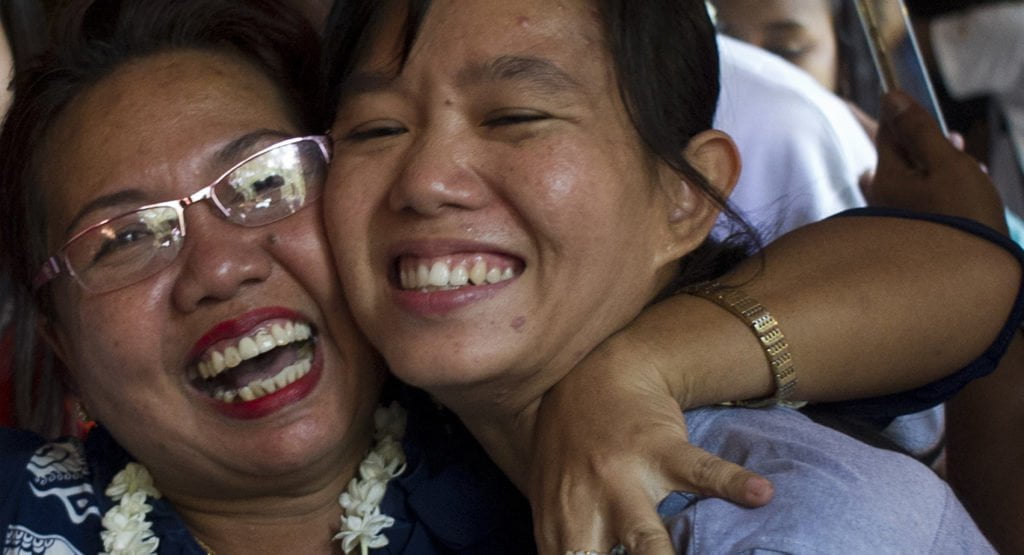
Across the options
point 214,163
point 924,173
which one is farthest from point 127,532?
point 924,173

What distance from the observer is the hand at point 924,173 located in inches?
76.7

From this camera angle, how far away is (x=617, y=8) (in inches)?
60.2

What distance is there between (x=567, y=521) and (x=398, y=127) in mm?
546

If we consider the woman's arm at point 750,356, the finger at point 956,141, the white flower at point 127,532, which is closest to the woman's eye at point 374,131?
the woman's arm at point 750,356

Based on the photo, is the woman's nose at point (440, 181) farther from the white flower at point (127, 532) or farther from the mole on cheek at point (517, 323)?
the white flower at point (127, 532)

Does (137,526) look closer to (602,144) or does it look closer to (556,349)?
(556,349)

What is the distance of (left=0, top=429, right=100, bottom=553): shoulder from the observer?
169 centimetres

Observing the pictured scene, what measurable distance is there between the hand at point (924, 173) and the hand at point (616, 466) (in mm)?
773

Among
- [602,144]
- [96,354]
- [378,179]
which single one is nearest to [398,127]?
[378,179]

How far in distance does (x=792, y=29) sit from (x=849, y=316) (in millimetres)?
1753

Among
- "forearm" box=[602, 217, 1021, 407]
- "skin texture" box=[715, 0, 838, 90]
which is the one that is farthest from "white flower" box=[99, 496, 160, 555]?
"skin texture" box=[715, 0, 838, 90]

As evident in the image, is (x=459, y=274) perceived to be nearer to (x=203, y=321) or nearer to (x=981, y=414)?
(x=203, y=321)

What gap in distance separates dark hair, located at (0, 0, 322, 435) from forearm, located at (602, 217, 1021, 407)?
0.67m

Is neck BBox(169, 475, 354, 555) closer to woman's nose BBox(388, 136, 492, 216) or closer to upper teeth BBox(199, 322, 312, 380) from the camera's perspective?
upper teeth BBox(199, 322, 312, 380)
